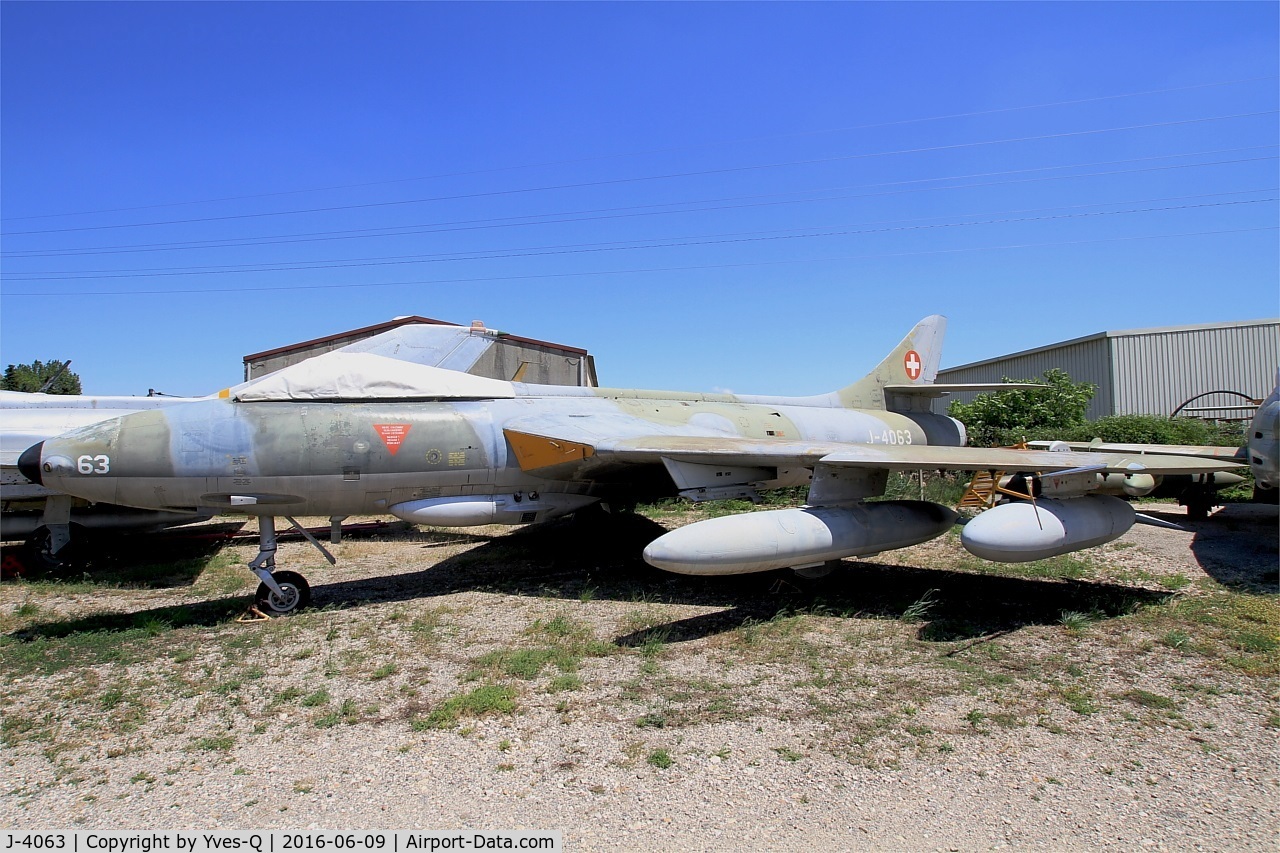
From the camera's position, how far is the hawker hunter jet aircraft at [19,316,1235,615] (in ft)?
22.0

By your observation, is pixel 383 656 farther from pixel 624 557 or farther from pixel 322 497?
pixel 624 557

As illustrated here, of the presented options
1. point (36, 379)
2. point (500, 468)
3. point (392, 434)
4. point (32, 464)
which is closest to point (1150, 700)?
point (500, 468)

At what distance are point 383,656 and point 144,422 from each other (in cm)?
360

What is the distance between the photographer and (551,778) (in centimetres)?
387

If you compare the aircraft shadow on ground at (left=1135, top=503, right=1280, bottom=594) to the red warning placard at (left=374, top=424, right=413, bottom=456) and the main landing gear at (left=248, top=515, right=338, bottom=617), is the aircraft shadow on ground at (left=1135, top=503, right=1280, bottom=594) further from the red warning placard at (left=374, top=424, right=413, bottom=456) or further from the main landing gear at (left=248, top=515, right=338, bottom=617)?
the main landing gear at (left=248, top=515, right=338, bottom=617)

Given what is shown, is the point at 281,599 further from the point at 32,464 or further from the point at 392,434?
the point at 32,464

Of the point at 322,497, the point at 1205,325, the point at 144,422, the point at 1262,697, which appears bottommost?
the point at 1262,697

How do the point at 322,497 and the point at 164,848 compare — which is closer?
the point at 164,848

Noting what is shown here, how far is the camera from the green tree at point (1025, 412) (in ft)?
72.5

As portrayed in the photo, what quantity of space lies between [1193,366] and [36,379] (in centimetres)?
6345

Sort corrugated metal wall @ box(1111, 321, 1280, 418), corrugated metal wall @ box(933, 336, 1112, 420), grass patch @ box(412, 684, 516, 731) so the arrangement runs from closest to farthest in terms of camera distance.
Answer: grass patch @ box(412, 684, 516, 731) → corrugated metal wall @ box(1111, 321, 1280, 418) → corrugated metal wall @ box(933, 336, 1112, 420)

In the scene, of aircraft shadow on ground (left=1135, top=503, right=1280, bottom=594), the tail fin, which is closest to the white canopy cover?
the tail fin

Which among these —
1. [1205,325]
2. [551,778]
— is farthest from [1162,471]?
[1205,325]

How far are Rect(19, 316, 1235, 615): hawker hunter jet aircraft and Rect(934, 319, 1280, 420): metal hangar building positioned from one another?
19251 mm
